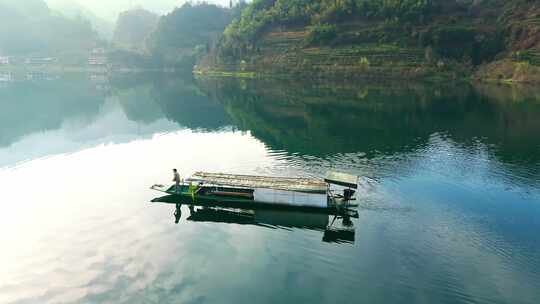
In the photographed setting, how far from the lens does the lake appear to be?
24.2m

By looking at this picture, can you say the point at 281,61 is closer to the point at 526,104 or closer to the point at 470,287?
the point at 526,104

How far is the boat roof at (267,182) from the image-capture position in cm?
3584

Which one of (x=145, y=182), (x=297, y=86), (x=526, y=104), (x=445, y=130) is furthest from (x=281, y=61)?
(x=145, y=182)

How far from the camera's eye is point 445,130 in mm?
67375

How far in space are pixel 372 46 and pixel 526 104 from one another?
76.2 metres

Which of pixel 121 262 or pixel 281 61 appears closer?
pixel 121 262

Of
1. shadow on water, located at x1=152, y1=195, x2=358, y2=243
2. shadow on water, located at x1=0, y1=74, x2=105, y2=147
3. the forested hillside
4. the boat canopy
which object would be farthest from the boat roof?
the forested hillside

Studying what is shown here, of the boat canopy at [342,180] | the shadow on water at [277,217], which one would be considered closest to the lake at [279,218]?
the shadow on water at [277,217]

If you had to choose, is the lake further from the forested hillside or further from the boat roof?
the forested hillside

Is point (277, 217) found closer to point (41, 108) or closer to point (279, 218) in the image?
point (279, 218)

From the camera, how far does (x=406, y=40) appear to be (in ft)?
510

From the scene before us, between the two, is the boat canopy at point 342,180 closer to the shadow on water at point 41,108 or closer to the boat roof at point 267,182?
the boat roof at point 267,182

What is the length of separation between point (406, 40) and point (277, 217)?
141m

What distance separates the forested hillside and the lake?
73.1 metres
